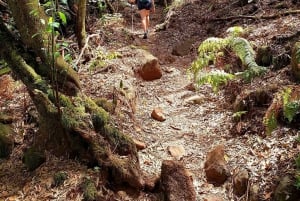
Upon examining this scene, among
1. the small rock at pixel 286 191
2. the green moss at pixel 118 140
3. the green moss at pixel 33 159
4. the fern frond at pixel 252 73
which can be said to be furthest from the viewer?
the fern frond at pixel 252 73

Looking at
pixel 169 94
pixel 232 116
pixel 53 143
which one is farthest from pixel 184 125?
pixel 53 143

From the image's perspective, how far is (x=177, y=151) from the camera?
15.4 ft

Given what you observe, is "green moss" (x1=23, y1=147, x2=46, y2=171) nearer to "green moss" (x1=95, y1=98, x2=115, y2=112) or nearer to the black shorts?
"green moss" (x1=95, y1=98, x2=115, y2=112)

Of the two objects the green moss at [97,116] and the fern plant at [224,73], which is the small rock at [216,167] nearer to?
the fern plant at [224,73]

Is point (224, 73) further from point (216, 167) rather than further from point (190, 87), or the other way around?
point (190, 87)

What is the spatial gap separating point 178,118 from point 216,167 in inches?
64.1

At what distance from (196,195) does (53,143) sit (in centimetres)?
167

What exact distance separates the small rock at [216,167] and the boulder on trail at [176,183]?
39 centimetres

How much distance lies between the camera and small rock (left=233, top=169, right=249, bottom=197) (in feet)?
12.3

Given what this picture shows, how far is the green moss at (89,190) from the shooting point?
3503 millimetres

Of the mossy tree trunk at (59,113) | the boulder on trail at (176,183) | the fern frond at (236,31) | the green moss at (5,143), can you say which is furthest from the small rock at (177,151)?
the fern frond at (236,31)

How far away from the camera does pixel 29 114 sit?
4.79 m

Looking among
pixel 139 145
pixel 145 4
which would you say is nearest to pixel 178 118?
pixel 139 145

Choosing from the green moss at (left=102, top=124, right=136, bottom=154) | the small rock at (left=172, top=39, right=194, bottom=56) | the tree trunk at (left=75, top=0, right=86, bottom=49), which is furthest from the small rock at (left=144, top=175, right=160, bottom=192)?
the small rock at (left=172, top=39, right=194, bottom=56)
